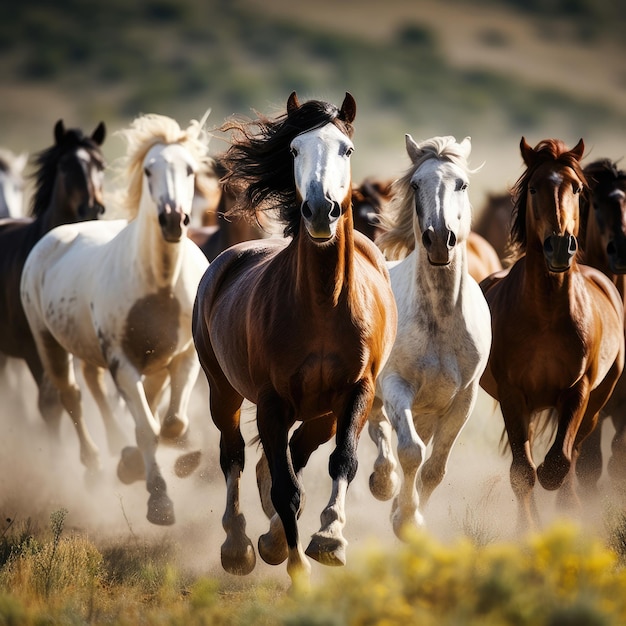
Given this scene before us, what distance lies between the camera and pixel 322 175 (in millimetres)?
5336

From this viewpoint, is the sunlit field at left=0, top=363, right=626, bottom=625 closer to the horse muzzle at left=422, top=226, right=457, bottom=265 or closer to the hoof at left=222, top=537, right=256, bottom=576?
the hoof at left=222, top=537, right=256, bottom=576

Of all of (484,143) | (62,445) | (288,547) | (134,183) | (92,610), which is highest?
(484,143)

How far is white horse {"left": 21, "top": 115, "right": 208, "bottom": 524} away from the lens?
8000 millimetres

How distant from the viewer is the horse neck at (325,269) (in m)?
5.63

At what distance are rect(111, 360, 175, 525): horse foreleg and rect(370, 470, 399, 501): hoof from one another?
1.37m

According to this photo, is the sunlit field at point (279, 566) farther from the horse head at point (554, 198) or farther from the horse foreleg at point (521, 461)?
the horse head at point (554, 198)

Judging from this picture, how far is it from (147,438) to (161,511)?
585mm

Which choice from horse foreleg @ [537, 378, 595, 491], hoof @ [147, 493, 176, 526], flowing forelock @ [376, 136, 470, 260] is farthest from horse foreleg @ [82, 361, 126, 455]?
horse foreleg @ [537, 378, 595, 491]

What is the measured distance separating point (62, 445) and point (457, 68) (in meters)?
85.8

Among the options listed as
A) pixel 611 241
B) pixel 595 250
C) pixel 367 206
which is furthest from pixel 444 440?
pixel 367 206

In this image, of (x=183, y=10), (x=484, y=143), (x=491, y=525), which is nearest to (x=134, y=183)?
(x=491, y=525)

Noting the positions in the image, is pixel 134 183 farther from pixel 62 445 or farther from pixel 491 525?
pixel 491 525

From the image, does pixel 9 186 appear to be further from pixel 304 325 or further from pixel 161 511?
pixel 304 325

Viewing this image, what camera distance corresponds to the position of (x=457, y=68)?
92.5 meters
